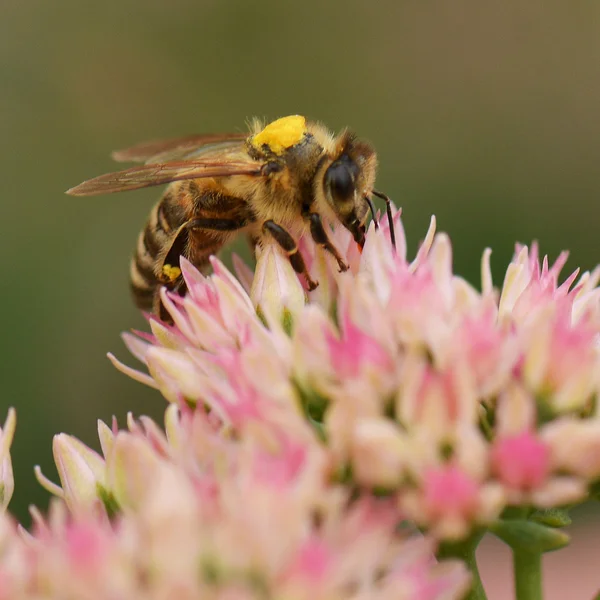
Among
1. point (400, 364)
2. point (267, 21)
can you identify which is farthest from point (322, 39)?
point (400, 364)

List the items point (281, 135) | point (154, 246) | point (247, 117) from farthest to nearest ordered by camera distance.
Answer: point (247, 117)
point (154, 246)
point (281, 135)

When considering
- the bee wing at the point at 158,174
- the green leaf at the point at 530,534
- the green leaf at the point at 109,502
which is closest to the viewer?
the green leaf at the point at 530,534

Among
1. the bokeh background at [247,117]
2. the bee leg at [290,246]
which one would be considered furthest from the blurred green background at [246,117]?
the bee leg at [290,246]

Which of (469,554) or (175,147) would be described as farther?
(175,147)

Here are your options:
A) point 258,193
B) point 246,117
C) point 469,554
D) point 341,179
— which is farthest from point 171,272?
point 246,117

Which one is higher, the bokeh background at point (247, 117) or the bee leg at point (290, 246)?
the bokeh background at point (247, 117)

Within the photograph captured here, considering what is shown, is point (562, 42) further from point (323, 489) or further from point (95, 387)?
point (323, 489)

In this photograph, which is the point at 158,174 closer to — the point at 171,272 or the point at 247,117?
the point at 171,272

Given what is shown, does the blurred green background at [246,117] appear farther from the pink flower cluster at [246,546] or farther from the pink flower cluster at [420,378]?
the pink flower cluster at [246,546]
